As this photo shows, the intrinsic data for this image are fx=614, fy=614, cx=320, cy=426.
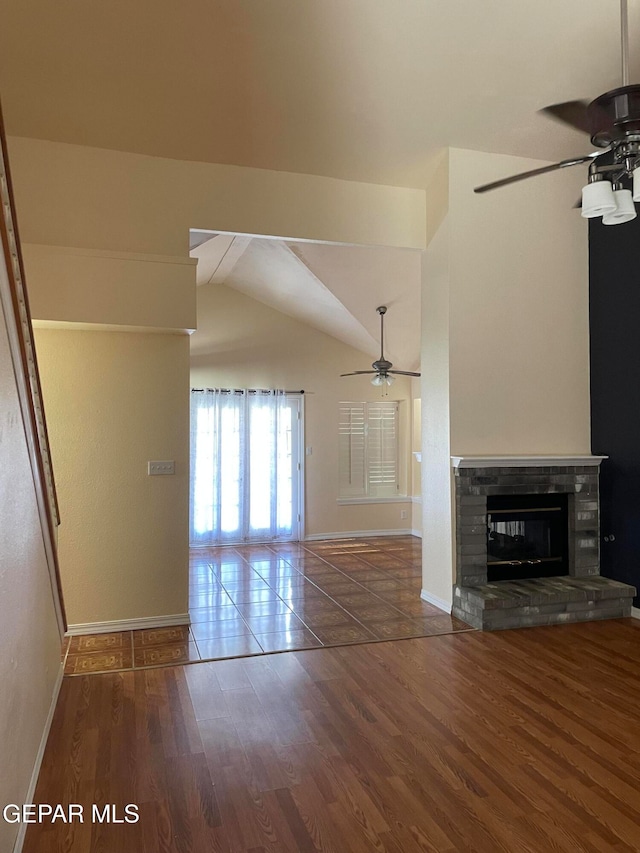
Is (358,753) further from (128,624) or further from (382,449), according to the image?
(382,449)

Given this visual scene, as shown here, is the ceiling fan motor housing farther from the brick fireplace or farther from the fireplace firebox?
the fireplace firebox

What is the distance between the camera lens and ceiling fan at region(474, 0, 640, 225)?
2279 mm

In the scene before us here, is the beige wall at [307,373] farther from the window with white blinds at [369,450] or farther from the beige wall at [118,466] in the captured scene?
the beige wall at [118,466]

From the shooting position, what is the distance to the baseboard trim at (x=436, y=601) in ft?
15.3

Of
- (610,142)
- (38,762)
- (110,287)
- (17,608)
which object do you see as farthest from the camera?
Result: (110,287)

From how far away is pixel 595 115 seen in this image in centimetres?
238

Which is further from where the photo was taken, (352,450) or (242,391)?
(352,450)

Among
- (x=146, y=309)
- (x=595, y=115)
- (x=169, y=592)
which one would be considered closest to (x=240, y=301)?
(x=146, y=309)

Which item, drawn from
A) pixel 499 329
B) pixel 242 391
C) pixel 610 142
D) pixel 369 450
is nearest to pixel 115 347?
pixel 499 329

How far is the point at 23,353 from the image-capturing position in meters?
2.27

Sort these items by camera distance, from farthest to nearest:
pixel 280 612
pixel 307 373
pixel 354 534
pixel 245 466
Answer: pixel 354 534 → pixel 307 373 → pixel 245 466 → pixel 280 612

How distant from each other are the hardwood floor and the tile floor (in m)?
0.28

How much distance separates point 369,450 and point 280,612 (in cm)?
432

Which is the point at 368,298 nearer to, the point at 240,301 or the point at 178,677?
the point at 240,301
